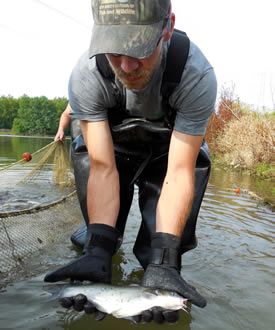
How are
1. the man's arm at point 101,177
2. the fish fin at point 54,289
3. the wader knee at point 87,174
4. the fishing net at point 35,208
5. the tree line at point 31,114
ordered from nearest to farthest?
the fish fin at point 54,289 < the man's arm at point 101,177 < the wader knee at point 87,174 < the fishing net at point 35,208 < the tree line at point 31,114

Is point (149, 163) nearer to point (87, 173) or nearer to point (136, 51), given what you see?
point (87, 173)

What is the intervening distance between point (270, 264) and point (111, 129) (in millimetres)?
2213

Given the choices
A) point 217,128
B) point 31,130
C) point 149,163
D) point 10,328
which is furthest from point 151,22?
point 31,130

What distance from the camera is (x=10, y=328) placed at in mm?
2141

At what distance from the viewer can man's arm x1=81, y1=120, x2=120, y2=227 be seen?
2521mm

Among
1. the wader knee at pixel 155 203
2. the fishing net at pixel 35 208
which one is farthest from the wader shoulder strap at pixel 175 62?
the fishing net at pixel 35 208

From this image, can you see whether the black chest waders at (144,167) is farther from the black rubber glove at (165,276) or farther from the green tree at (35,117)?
the green tree at (35,117)

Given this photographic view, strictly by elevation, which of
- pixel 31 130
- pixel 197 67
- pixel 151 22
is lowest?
pixel 31 130

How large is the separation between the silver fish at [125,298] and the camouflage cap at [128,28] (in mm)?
1385

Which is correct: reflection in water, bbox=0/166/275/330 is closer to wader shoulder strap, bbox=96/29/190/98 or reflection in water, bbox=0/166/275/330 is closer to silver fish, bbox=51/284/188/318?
silver fish, bbox=51/284/188/318

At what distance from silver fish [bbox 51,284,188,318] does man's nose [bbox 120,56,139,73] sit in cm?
133

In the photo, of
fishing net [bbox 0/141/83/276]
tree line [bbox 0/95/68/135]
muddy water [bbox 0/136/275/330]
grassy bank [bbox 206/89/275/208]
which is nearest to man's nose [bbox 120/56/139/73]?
muddy water [bbox 0/136/275/330]

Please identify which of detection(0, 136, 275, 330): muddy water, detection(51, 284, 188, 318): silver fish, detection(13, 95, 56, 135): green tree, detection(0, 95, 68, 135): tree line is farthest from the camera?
detection(0, 95, 68, 135): tree line

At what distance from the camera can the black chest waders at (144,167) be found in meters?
2.74
